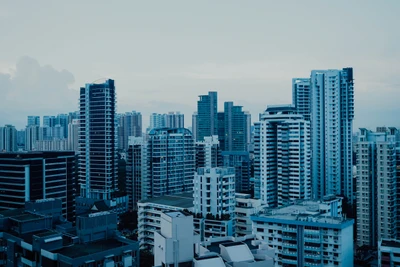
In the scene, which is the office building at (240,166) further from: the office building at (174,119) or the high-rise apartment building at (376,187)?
the office building at (174,119)

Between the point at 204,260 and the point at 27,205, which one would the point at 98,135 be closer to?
the point at 27,205

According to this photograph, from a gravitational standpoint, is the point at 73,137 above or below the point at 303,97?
below

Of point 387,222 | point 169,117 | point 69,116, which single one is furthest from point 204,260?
point 69,116

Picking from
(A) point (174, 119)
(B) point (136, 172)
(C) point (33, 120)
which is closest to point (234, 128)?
(A) point (174, 119)

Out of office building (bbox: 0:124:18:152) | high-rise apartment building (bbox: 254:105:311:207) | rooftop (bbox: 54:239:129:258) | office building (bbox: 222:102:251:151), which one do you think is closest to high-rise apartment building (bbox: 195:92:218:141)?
office building (bbox: 222:102:251:151)

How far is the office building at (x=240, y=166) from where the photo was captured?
34.1 m

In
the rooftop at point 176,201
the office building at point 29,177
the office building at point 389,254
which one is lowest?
the office building at point 389,254

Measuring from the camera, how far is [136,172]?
29.6 m

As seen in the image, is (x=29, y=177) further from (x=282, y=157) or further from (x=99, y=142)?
(x=282, y=157)

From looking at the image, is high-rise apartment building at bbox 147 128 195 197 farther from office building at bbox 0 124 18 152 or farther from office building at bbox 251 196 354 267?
office building at bbox 0 124 18 152

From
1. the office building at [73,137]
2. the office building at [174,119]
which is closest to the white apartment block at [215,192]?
the office building at [73,137]

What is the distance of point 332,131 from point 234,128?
24.2 m

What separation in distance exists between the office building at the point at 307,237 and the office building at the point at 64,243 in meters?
5.71

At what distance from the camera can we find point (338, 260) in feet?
44.9
